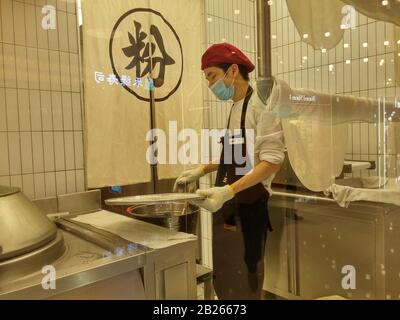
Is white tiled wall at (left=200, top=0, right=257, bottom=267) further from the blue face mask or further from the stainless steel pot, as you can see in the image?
the stainless steel pot

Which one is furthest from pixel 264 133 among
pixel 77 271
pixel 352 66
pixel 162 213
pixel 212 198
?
pixel 77 271

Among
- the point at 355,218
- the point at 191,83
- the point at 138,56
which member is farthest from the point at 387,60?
the point at 138,56

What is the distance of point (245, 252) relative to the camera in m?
1.49

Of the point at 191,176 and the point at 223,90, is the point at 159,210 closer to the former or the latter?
the point at 191,176

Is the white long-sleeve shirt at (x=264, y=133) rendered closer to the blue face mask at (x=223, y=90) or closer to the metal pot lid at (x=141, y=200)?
the blue face mask at (x=223, y=90)

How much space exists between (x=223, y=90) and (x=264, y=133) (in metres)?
0.27

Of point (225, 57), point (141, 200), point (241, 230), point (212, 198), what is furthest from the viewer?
point (241, 230)

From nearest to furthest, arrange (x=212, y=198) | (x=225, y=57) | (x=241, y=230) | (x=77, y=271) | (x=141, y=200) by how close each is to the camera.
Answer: (x=77, y=271) < (x=141, y=200) < (x=212, y=198) < (x=225, y=57) < (x=241, y=230)

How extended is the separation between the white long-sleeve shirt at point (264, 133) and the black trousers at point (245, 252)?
0.21 meters

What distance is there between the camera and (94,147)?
55.0 inches

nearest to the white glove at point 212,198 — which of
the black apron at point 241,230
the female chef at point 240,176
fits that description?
the female chef at point 240,176

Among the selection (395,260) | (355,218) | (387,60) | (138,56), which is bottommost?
(395,260)
